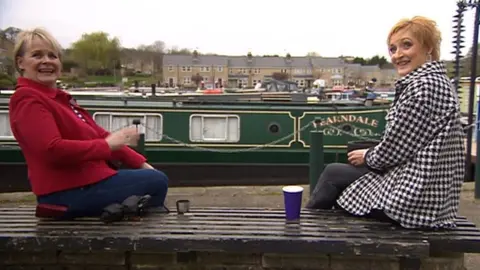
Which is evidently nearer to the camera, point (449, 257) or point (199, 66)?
point (449, 257)

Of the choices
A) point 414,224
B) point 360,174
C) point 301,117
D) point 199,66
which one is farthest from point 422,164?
point 199,66

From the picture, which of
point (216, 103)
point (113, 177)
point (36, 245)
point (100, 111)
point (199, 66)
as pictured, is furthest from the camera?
point (199, 66)

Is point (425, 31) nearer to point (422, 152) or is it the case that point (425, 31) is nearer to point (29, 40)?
point (422, 152)

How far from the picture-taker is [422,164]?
2475mm

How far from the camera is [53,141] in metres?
2.47

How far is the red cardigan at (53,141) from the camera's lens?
2488 millimetres

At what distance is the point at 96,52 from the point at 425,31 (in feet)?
260

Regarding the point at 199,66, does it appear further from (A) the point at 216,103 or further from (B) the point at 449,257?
(B) the point at 449,257

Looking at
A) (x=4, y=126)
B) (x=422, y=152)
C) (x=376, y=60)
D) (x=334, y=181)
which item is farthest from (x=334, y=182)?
(x=376, y=60)

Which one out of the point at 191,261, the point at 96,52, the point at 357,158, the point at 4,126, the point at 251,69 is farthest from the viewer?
the point at 251,69

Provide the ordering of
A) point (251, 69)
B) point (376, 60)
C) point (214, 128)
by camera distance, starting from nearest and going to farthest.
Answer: point (214, 128) < point (251, 69) < point (376, 60)

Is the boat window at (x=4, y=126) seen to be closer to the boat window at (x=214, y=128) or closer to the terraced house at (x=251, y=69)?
the boat window at (x=214, y=128)

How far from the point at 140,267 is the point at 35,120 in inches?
37.3

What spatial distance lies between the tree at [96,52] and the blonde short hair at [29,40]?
72687 millimetres
